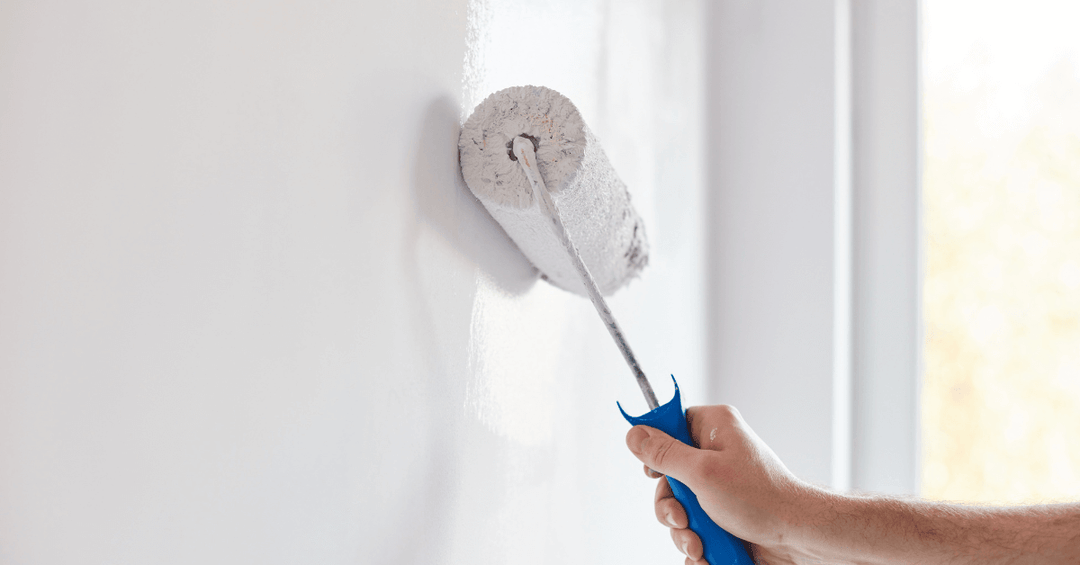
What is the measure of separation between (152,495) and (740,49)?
3.48 ft

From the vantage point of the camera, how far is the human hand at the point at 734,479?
1.65 feet

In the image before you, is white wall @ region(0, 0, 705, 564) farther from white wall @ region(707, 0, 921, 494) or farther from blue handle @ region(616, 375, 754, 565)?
white wall @ region(707, 0, 921, 494)

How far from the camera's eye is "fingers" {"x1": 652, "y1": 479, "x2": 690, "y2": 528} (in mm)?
551

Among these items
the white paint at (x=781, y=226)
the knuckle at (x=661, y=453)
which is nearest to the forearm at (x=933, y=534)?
the knuckle at (x=661, y=453)

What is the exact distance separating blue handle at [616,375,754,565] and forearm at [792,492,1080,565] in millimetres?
49

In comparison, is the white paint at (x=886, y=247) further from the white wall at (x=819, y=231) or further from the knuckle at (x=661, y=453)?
the knuckle at (x=661, y=453)

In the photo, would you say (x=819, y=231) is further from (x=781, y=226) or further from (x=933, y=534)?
(x=933, y=534)

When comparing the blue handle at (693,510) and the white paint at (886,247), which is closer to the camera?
the blue handle at (693,510)

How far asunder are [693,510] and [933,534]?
18cm

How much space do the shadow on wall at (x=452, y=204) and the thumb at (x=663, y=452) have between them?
0.53ft

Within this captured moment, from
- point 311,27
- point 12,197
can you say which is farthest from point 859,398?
point 12,197

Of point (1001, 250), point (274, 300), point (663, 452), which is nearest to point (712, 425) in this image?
point (663, 452)

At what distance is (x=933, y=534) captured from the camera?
0.52m

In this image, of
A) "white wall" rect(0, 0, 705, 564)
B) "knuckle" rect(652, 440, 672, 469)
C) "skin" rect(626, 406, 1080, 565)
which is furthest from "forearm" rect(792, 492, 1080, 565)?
"white wall" rect(0, 0, 705, 564)
